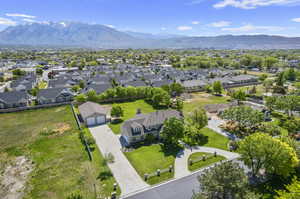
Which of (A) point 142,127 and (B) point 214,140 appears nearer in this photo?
(A) point 142,127

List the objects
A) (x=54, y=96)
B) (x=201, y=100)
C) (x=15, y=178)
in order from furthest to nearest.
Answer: (x=201, y=100), (x=54, y=96), (x=15, y=178)

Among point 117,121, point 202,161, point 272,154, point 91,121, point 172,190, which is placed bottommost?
point 172,190

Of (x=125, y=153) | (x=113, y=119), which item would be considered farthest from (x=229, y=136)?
(x=113, y=119)

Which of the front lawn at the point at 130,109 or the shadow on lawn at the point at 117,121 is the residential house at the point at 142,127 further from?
the shadow on lawn at the point at 117,121

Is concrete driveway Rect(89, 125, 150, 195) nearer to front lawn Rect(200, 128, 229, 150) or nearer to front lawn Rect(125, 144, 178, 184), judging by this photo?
front lawn Rect(125, 144, 178, 184)

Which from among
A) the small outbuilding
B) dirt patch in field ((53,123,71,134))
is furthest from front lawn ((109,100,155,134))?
dirt patch in field ((53,123,71,134))

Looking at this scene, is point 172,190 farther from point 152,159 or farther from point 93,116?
point 93,116

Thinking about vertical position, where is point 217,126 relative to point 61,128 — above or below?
above

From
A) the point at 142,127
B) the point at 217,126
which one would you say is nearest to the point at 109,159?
the point at 142,127
